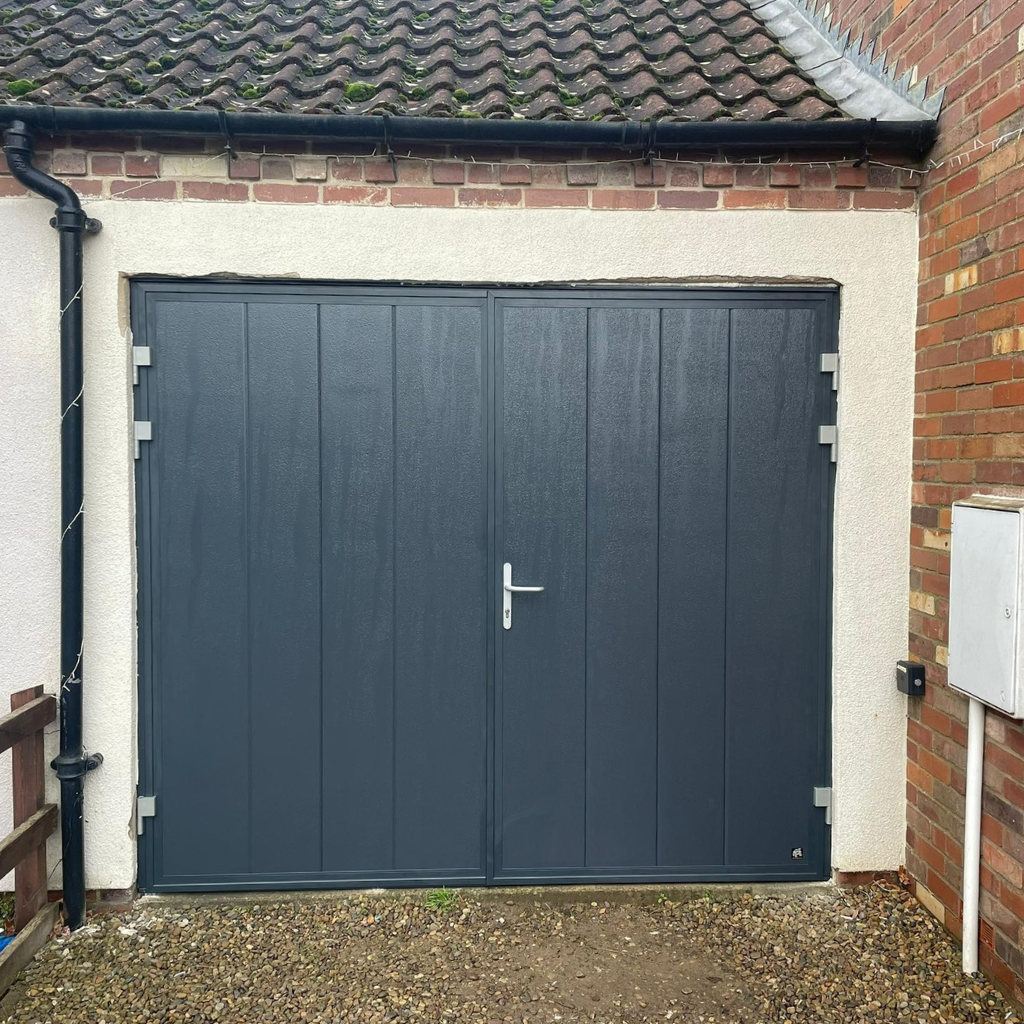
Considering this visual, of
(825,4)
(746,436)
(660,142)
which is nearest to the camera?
(660,142)

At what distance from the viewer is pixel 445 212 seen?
10.3 ft

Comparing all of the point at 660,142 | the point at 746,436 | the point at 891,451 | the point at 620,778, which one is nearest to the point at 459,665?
the point at 620,778

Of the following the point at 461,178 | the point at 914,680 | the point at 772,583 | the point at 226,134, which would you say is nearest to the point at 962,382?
the point at 772,583

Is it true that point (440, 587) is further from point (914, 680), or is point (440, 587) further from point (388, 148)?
point (914, 680)

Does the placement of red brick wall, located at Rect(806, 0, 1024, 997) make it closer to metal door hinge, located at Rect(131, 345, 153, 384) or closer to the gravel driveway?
the gravel driveway

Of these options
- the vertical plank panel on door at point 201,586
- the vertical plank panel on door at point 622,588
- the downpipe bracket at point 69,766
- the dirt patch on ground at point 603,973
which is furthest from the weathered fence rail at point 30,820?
the vertical plank panel on door at point 622,588

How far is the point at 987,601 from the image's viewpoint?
2.68 metres

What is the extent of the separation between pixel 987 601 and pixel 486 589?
1.79 m

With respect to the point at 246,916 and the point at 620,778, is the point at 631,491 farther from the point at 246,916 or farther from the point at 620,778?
the point at 246,916

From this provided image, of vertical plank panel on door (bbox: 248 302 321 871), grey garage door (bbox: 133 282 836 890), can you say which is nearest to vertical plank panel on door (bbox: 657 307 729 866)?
grey garage door (bbox: 133 282 836 890)

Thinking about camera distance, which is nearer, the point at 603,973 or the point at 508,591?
the point at 603,973

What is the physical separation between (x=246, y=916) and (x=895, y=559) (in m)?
2.95

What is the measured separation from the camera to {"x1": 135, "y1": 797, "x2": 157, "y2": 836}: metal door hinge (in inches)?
125

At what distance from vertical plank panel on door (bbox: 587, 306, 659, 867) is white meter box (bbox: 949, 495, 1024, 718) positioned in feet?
3.57
